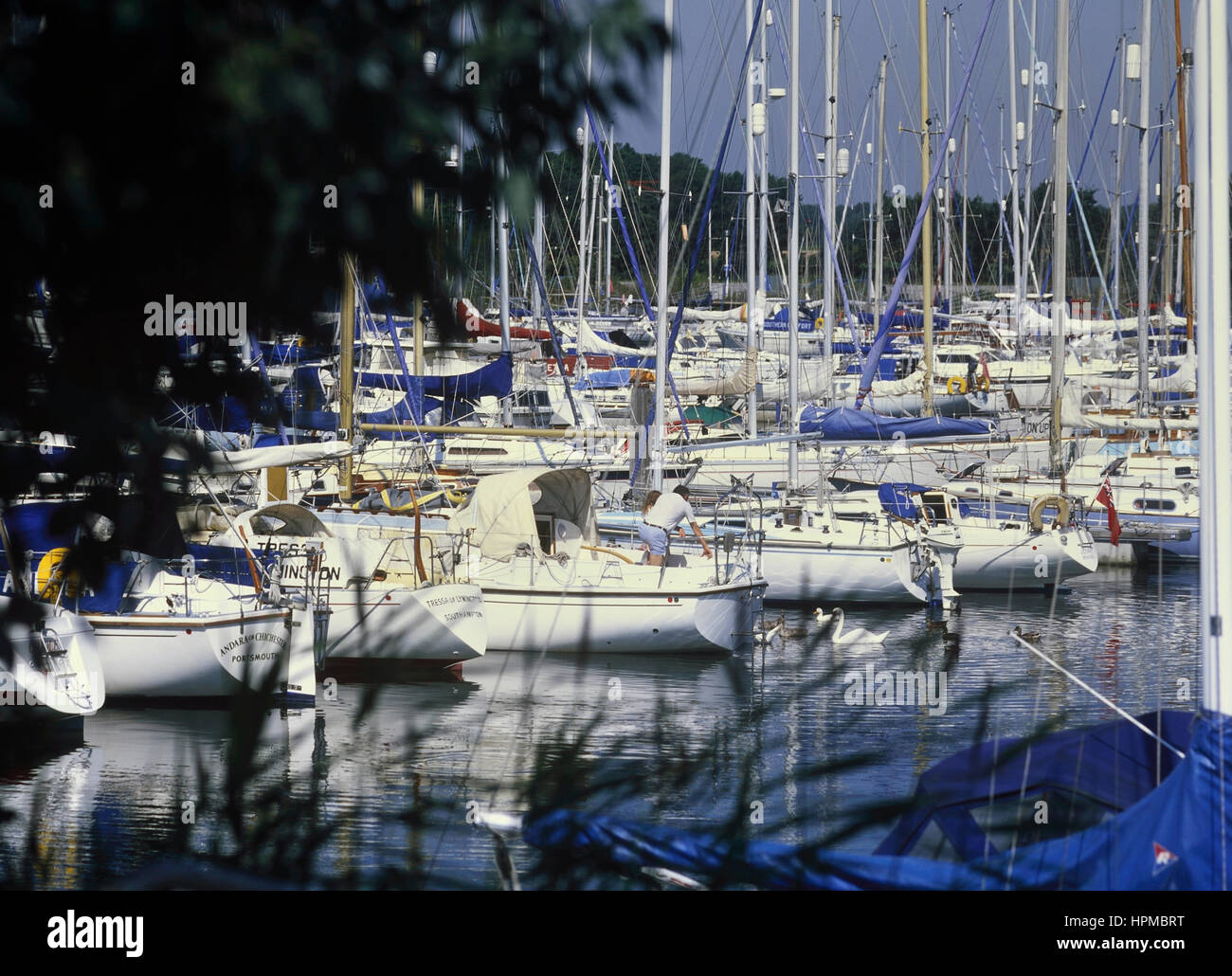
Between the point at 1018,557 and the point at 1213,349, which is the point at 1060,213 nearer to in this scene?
the point at 1018,557

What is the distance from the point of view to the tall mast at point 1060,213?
757 inches

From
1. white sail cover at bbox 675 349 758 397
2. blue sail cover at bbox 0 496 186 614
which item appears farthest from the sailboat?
blue sail cover at bbox 0 496 186 614

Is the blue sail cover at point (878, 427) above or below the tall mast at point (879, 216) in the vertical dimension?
below

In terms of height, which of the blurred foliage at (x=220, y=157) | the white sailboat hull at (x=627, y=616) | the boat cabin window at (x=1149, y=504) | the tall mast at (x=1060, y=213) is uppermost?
the tall mast at (x=1060, y=213)

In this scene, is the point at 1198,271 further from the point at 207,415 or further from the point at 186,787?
the point at 186,787

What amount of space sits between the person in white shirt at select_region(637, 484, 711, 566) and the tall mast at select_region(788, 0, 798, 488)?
5080mm

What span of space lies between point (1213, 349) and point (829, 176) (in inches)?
949

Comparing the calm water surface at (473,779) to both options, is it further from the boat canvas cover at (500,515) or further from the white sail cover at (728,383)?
the white sail cover at (728,383)

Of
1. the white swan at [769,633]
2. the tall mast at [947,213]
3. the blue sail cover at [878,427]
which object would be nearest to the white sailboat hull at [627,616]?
the white swan at [769,633]

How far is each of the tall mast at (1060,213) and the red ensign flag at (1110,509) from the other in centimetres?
124

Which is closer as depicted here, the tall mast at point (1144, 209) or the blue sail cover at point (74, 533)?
the blue sail cover at point (74, 533)

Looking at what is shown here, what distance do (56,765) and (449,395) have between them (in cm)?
1346

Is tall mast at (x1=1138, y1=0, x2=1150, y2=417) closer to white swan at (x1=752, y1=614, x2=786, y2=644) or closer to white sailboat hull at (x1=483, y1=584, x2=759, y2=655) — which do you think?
white swan at (x1=752, y1=614, x2=786, y2=644)

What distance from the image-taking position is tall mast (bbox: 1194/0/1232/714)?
4.10 m
